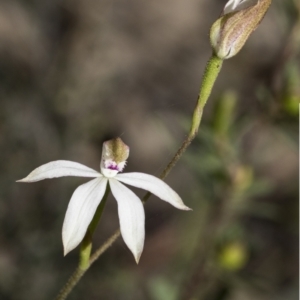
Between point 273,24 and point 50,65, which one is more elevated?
point 273,24

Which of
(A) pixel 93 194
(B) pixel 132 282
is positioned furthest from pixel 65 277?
(A) pixel 93 194

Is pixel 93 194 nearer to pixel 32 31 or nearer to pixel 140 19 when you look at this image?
pixel 32 31

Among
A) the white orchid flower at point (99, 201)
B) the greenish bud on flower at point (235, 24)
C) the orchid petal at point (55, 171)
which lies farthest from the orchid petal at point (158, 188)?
the greenish bud on flower at point (235, 24)

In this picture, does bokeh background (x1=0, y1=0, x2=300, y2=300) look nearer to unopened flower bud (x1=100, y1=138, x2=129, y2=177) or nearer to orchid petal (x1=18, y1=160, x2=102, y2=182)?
unopened flower bud (x1=100, y1=138, x2=129, y2=177)

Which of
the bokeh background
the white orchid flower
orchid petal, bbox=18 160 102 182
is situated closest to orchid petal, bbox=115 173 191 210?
the white orchid flower

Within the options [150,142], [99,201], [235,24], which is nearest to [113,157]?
[99,201]

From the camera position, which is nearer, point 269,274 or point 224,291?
point 224,291

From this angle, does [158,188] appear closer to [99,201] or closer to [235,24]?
[99,201]

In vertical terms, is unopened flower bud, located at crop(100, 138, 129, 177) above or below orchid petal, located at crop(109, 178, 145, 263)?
above
